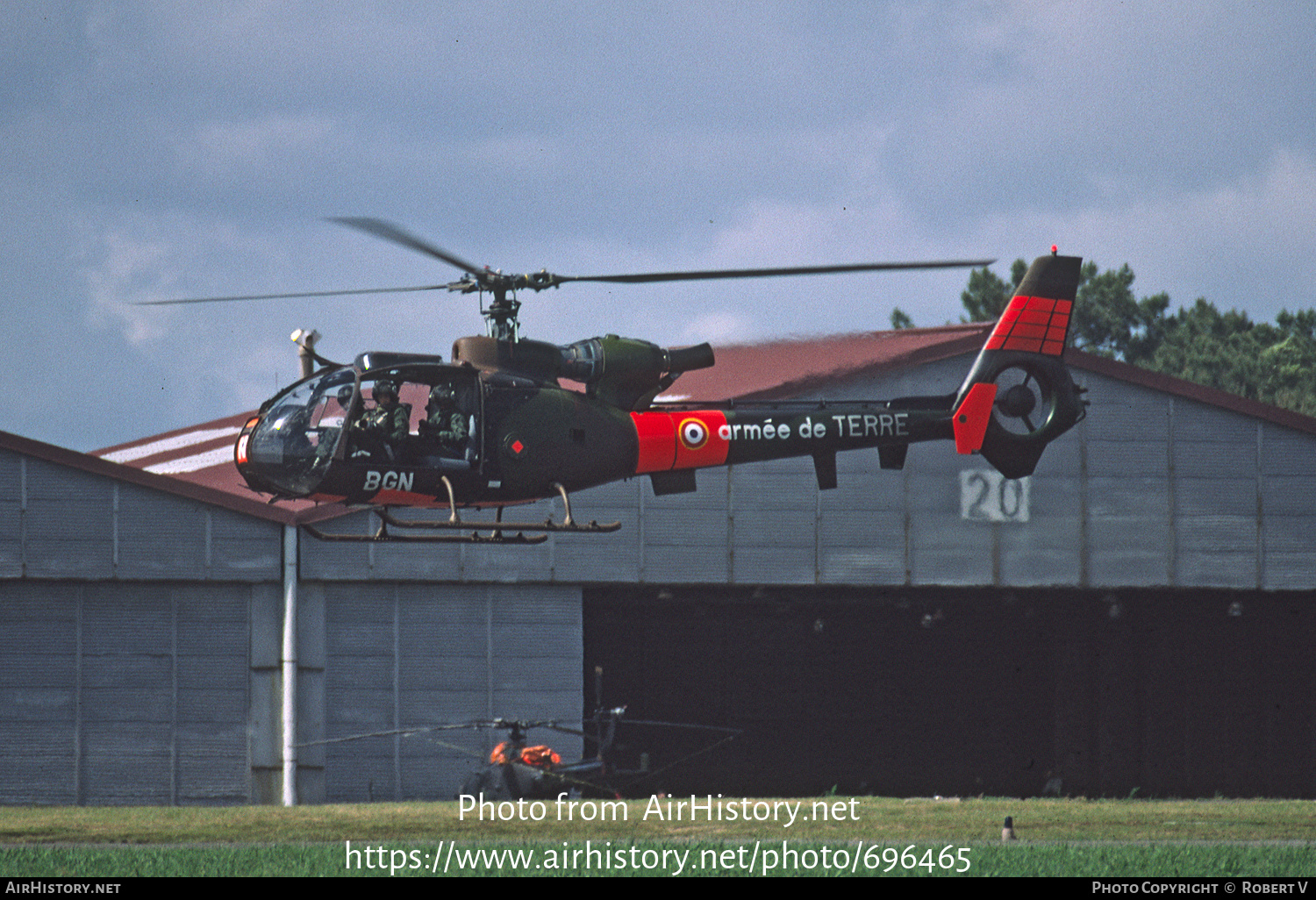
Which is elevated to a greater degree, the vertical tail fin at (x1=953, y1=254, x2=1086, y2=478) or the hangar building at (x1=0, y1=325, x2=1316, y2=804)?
the vertical tail fin at (x1=953, y1=254, x2=1086, y2=478)

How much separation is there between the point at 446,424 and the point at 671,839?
966cm

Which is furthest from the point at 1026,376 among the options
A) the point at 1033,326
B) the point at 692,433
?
the point at 692,433

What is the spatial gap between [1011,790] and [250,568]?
1720 cm

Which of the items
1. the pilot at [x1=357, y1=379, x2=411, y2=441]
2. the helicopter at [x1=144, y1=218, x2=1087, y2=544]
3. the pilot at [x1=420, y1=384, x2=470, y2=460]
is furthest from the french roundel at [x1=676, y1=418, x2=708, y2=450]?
the pilot at [x1=357, y1=379, x2=411, y2=441]

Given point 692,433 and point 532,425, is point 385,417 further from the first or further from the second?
point 692,433

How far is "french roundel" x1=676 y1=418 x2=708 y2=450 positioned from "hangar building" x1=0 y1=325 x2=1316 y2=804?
861 cm

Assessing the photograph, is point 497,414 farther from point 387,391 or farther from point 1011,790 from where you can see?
point 1011,790

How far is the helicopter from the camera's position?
771 inches

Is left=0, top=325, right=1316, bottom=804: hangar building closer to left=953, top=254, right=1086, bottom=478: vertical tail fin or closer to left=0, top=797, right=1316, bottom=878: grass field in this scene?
left=0, top=797, right=1316, bottom=878: grass field

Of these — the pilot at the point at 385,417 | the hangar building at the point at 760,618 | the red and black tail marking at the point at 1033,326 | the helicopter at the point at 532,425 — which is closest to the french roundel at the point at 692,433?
the helicopter at the point at 532,425

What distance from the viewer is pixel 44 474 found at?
3316 cm

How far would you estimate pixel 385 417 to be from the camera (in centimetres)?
1981

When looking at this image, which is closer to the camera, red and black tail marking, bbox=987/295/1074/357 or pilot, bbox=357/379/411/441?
pilot, bbox=357/379/411/441

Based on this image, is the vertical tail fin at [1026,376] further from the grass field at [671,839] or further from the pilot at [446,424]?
the pilot at [446,424]
